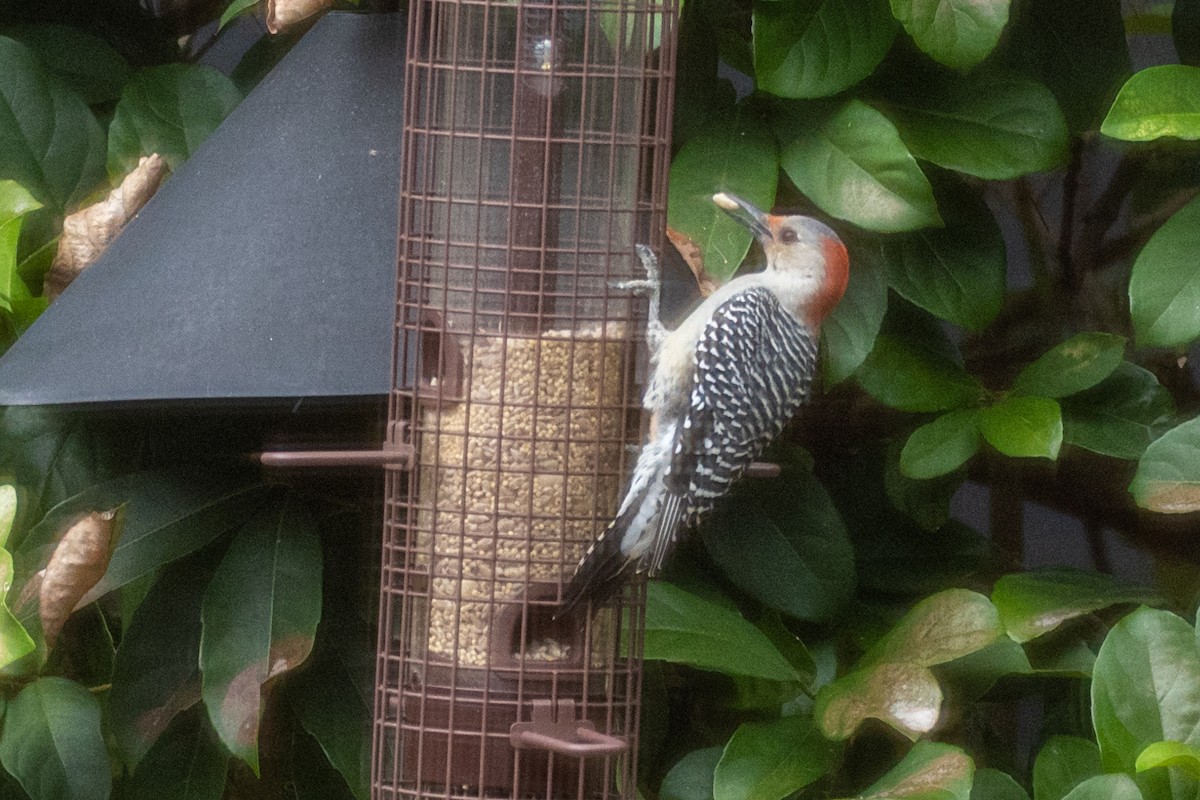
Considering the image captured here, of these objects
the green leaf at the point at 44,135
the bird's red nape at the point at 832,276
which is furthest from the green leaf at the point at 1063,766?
the green leaf at the point at 44,135

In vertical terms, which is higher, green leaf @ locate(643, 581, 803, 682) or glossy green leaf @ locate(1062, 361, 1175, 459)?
glossy green leaf @ locate(1062, 361, 1175, 459)

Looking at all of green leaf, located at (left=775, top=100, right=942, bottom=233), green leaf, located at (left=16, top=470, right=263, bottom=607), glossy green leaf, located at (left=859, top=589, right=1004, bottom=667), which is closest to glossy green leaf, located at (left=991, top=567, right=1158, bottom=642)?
glossy green leaf, located at (left=859, top=589, right=1004, bottom=667)

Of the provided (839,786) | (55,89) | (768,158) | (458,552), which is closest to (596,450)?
(458,552)

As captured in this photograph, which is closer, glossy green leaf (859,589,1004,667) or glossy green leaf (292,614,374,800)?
glossy green leaf (859,589,1004,667)

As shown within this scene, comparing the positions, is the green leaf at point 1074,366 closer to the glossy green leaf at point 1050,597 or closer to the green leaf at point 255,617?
the glossy green leaf at point 1050,597

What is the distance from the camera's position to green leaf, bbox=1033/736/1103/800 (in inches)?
99.9

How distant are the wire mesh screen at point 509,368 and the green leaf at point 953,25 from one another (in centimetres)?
36

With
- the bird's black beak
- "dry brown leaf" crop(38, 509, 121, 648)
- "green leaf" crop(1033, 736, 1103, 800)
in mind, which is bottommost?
"green leaf" crop(1033, 736, 1103, 800)

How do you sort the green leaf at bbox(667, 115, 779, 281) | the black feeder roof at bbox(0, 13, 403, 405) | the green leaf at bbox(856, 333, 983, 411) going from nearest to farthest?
the black feeder roof at bbox(0, 13, 403, 405) < the green leaf at bbox(667, 115, 779, 281) < the green leaf at bbox(856, 333, 983, 411)

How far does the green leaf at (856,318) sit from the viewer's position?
2.65 m

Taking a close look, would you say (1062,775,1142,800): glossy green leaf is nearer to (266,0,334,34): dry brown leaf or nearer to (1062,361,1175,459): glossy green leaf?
(1062,361,1175,459): glossy green leaf

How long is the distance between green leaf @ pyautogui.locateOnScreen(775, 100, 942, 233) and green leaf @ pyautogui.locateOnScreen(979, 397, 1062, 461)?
0.35 meters

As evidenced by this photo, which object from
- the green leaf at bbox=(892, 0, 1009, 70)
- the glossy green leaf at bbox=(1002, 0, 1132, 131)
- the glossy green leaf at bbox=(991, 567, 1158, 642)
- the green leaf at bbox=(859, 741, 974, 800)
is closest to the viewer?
the green leaf at bbox=(859, 741, 974, 800)

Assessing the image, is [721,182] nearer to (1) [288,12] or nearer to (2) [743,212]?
(2) [743,212]
